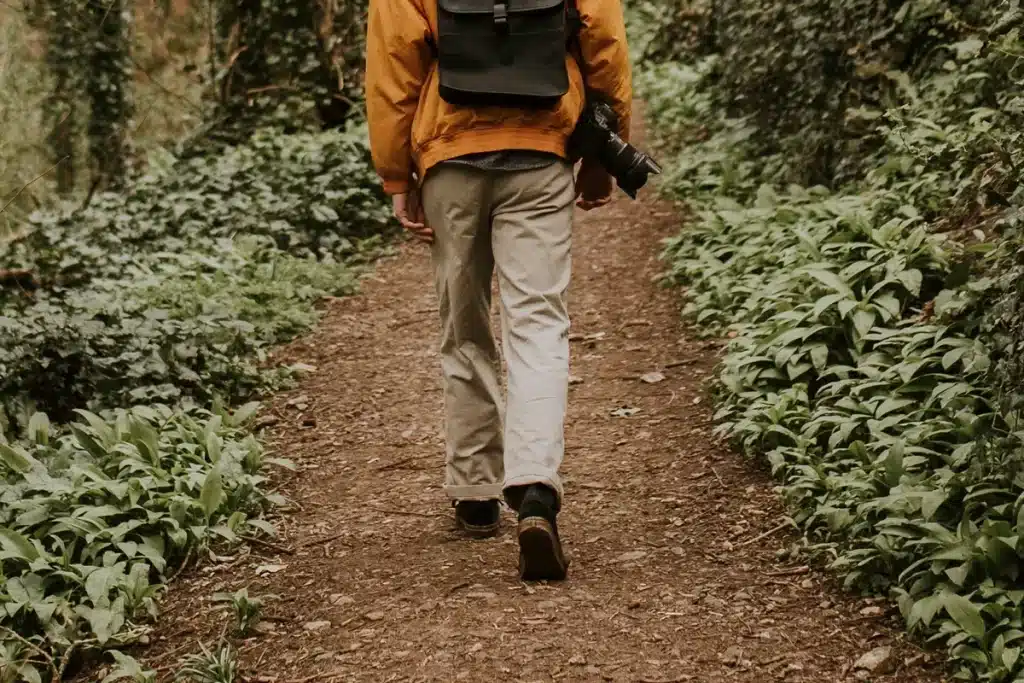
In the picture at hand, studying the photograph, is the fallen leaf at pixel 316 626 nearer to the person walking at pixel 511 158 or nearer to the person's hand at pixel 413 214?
the person walking at pixel 511 158

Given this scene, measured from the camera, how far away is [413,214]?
3.85 m

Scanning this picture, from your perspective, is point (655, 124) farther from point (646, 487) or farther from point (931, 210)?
point (646, 487)

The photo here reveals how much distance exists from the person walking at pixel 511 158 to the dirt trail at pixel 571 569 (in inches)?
13.3

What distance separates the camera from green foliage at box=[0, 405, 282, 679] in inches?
143

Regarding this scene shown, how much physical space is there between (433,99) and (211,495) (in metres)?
1.88

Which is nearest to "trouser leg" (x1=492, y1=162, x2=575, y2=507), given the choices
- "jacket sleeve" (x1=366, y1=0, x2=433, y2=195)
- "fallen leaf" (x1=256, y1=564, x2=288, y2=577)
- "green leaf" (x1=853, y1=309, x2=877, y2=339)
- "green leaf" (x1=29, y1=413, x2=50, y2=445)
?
"jacket sleeve" (x1=366, y1=0, x2=433, y2=195)

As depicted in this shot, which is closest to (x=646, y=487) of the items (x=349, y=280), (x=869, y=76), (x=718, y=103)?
(x=869, y=76)

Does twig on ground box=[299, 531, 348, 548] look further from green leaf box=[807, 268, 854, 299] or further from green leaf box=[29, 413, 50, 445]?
green leaf box=[807, 268, 854, 299]

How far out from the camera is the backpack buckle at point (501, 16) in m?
3.37

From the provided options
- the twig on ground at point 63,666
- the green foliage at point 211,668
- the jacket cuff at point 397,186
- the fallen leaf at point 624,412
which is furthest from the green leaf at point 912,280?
the twig on ground at point 63,666

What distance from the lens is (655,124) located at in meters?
12.2

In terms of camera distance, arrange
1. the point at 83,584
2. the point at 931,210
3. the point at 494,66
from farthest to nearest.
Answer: the point at 931,210
the point at 83,584
the point at 494,66

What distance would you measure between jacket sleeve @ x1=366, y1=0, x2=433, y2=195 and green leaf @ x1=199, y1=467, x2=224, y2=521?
150cm

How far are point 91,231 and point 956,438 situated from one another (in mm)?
6907
